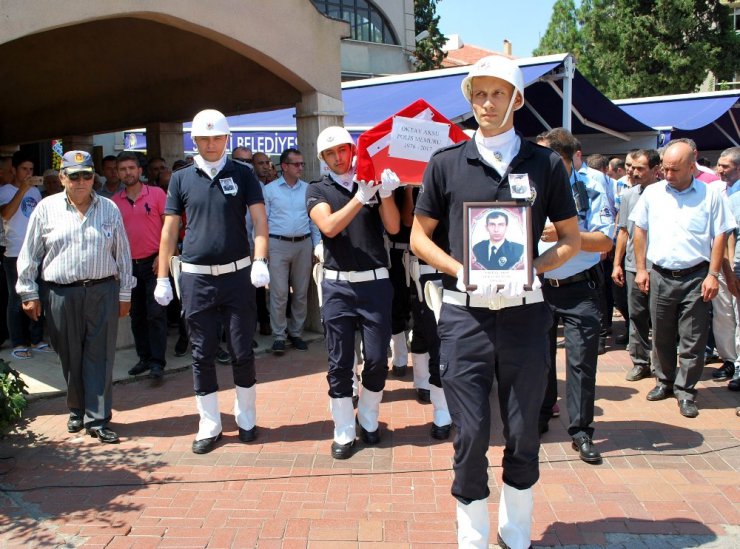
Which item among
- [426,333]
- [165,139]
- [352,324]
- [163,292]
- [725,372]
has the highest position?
[165,139]

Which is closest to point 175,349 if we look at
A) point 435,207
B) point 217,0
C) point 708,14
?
point 217,0

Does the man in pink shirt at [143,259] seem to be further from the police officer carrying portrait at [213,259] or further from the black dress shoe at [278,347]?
the police officer carrying portrait at [213,259]

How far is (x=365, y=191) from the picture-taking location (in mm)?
4449

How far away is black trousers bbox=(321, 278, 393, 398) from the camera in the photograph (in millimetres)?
4785

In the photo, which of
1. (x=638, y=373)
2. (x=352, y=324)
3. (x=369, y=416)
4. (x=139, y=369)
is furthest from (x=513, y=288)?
(x=139, y=369)

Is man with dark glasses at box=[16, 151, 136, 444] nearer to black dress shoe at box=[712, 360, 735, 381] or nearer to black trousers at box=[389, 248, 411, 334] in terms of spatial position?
black trousers at box=[389, 248, 411, 334]

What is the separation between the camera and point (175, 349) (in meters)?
7.58

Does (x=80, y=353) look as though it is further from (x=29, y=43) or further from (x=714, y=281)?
(x=29, y=43)

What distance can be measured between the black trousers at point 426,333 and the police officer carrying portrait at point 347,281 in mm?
366

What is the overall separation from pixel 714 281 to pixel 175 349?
507 centimetres

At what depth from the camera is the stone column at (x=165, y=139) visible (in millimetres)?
10805

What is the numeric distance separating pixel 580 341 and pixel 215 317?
2.42 m

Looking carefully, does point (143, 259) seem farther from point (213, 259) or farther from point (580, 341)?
point (580, 341)

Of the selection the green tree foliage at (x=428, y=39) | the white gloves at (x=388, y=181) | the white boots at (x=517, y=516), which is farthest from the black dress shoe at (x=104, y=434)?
the green tree foliage at (x=428, y=39)
